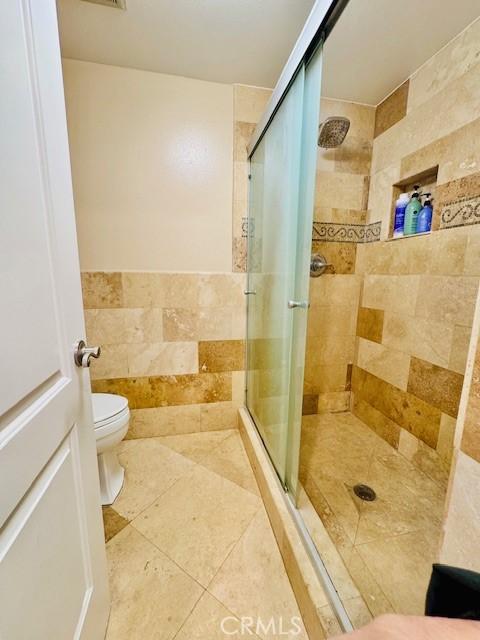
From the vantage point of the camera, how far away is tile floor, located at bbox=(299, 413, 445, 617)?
899 mm

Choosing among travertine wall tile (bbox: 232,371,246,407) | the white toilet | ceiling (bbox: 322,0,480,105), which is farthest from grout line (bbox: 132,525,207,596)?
ceiling (bbox: 322,0,480,105)

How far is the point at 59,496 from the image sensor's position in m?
0.59

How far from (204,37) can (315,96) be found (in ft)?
2.65

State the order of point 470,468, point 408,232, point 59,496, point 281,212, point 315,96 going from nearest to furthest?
1. point 470,468
2. point 59,496
3. point 315,96
4. point 281,212
5. point 408,232

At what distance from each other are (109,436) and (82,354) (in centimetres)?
73

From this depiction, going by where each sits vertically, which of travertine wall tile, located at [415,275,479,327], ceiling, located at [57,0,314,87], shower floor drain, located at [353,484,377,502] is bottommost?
shower floor drain, located at [353,484,377,502]

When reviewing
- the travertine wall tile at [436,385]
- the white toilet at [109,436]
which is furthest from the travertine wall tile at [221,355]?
the travertine wall tile at [436,385]

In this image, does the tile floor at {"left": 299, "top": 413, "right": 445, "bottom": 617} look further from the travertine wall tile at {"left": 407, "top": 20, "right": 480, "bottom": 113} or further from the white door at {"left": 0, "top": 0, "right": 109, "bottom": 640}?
the travertine wall tile at {"left": 407, "top": 20, "right": 480, "bottom": 113}

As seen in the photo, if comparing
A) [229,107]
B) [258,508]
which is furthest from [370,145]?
[258,508]

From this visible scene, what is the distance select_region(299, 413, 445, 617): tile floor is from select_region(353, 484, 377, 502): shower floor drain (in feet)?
0.08

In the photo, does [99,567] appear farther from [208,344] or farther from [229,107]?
[229,107]

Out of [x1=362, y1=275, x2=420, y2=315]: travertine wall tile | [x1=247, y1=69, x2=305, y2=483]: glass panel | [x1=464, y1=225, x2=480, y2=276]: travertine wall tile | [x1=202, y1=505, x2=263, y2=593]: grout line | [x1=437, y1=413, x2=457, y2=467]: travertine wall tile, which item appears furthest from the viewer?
[x1=362, y1=275, x2=420, y2=315]: travertine wall tile

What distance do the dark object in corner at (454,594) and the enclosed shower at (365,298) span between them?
70cm

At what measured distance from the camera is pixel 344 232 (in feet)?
6.21
